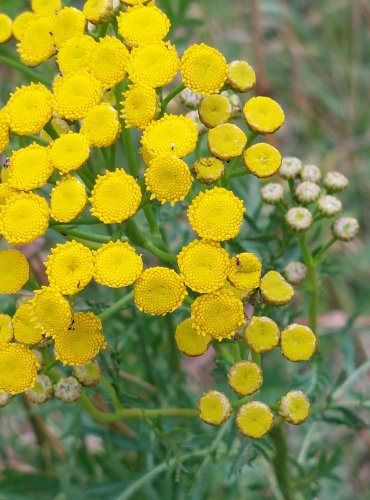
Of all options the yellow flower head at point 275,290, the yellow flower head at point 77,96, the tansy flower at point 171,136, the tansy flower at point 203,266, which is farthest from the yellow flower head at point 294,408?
the yellow flower head at point 77,96

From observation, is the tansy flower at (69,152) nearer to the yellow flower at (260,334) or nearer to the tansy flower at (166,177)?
the tansy flower at (166,177)

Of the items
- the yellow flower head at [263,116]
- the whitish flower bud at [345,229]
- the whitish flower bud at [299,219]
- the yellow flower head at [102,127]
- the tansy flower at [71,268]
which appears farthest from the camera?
the whitish flower bud at [345,229]

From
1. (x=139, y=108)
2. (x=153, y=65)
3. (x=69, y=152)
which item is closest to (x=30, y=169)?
(x=69, y=152)

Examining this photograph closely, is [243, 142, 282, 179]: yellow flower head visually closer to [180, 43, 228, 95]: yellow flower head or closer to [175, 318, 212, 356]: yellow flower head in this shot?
[180, 43, 228, 95]: yellow flower head

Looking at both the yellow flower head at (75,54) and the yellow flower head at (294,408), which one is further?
the yellow flower head at (75,54)

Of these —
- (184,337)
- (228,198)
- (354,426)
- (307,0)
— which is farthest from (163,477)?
(307,0)

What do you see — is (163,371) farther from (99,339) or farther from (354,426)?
(99,339)
